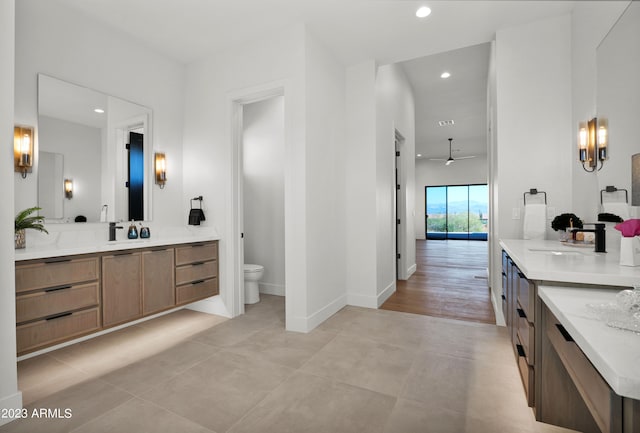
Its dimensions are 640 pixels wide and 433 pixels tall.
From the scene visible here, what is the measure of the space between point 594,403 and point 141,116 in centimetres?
400

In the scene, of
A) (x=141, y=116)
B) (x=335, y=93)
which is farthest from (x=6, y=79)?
(x=335, y=93)

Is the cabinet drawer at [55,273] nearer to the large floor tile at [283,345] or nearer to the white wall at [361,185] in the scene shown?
the large floor tile at [283,345]

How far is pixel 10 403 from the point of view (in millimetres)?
1717

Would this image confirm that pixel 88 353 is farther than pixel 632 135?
Yes

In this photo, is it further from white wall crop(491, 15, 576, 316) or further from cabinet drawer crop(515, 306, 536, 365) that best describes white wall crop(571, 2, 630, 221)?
cabinet drawer crop(515, 306, 536, 365)

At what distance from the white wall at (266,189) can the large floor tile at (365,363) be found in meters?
1.90

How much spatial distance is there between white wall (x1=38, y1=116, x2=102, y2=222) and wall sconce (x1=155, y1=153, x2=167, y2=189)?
60 centimetres

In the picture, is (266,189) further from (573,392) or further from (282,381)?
(573,392)

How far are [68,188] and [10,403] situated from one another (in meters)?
1.73

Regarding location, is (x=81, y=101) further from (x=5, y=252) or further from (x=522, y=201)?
(x=522, y=201)

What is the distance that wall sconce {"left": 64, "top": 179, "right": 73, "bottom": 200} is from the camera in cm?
273

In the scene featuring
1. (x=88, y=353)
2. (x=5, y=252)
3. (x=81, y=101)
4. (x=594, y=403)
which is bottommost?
(x=88, y=353)

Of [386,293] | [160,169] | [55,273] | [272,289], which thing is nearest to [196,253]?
[160,169]

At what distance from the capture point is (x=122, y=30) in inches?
123
